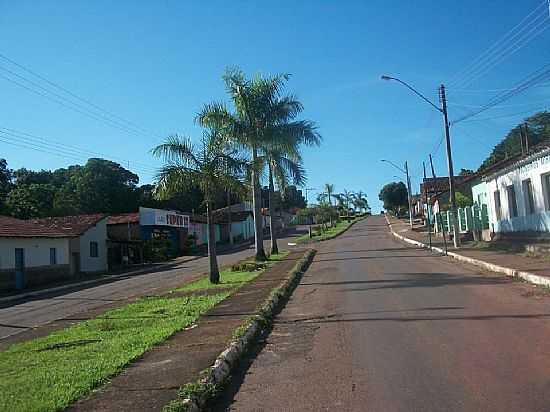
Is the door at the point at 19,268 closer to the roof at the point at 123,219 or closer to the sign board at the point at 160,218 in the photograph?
the sign board at the point at 160,218

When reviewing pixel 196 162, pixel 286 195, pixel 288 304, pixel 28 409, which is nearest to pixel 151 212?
pixel 286 195

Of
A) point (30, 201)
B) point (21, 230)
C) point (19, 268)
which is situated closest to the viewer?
point (19, 268)

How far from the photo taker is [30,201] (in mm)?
59062

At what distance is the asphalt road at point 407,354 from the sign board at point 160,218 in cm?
3929

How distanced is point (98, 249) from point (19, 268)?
11.9 meters

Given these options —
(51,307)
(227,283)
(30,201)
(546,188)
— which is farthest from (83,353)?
(30,201)


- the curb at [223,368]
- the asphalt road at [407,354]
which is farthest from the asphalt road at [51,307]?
the asphalt road at [407,354]

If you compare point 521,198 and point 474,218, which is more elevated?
point 521,198

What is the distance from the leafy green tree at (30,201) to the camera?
189 ft

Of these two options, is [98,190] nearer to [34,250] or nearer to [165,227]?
[165,227]

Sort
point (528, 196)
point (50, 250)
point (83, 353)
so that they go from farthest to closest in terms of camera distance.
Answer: point (50, 250) < point (528, 196) < point (83, 353)

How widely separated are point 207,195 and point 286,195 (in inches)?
571

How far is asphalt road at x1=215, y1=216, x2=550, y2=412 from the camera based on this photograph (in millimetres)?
6215

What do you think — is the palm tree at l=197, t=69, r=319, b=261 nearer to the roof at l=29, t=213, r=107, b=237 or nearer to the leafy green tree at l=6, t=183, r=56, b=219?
the roof at l=29, t=213, r=107, b=237
